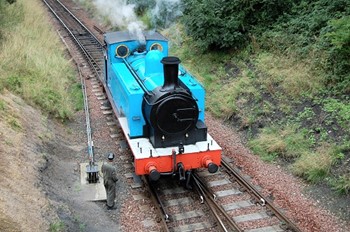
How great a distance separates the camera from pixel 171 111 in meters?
8.89

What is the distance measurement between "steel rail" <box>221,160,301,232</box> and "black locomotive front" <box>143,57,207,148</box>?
63.7 inches

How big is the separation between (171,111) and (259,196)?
2.59 meters

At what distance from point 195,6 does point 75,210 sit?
10.3m

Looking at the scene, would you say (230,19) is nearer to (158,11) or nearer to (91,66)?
(91,66)

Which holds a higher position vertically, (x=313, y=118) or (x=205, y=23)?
(x=205, y=23)

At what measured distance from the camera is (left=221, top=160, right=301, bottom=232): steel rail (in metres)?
8.14

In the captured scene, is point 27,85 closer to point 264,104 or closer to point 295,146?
point 264,104

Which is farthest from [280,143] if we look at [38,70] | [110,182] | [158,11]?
[158,11]

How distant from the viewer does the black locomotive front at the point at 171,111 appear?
28.8ft

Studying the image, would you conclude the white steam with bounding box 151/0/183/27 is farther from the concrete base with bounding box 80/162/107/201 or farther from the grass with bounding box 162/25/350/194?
the concrete base with bounding box 80/162/107/201

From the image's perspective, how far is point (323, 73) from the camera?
39.5 feet

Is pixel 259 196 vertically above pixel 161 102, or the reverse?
pixel 161 102

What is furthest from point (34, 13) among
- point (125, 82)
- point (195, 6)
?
point (125, 82)

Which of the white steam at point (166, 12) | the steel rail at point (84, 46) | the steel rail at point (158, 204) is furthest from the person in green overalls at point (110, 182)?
the white steam at point (166, 12)
